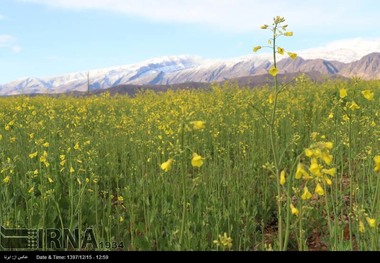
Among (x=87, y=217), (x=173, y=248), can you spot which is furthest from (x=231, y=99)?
(x=173, y=248)

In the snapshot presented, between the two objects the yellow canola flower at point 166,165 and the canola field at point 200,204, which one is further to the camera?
the canola field at point 200,204

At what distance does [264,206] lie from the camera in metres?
4.58

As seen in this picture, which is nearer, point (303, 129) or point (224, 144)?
point (224, 144)

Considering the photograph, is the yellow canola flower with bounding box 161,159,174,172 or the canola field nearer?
the yellow canola flower with bounding box 161,159,174,172

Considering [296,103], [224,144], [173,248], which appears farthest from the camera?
[296,103]

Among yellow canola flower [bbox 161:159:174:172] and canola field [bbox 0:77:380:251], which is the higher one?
yellow canola flower [bbox 161:159:174:172]

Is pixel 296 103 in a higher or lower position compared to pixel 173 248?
higher

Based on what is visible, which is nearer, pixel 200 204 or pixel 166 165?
pixel 166 165

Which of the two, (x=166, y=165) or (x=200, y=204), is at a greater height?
(x=166, y=165)

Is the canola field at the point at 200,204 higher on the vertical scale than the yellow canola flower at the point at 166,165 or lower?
lower
